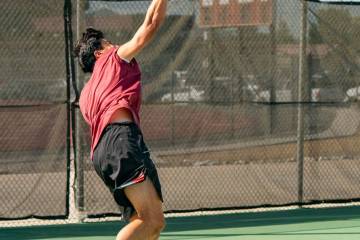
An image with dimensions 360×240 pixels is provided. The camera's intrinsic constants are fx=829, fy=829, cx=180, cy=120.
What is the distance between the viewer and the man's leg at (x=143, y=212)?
202 inches

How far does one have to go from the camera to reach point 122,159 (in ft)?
16.8

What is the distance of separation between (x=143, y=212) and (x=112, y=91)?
0.79 metres

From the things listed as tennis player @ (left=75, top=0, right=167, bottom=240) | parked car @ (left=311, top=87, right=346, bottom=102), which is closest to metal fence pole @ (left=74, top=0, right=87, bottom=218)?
parked car @ (left=311, top=87, right=346, bottom=102)

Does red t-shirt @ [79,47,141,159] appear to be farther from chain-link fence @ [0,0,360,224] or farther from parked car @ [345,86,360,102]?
parked car @ [345,86,360,102]

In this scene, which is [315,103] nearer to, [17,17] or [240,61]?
[240,61]

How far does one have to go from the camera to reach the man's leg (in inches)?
202

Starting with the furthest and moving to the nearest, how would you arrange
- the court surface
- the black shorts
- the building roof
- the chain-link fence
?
the building roof, the chain-link fence, the court surface, the black shorts

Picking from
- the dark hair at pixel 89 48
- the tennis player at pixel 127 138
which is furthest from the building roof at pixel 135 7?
the tennis player at pixel 127 138

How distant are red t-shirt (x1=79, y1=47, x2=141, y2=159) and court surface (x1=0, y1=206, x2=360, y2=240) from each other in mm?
2567

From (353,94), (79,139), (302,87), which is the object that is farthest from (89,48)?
(353,94)

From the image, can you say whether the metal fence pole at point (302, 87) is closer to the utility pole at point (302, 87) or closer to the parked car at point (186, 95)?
the utility pole at point (302, 87)

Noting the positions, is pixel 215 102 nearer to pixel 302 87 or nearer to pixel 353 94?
pixel 302 87

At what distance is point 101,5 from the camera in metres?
8.43

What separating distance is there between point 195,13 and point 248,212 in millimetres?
2237
